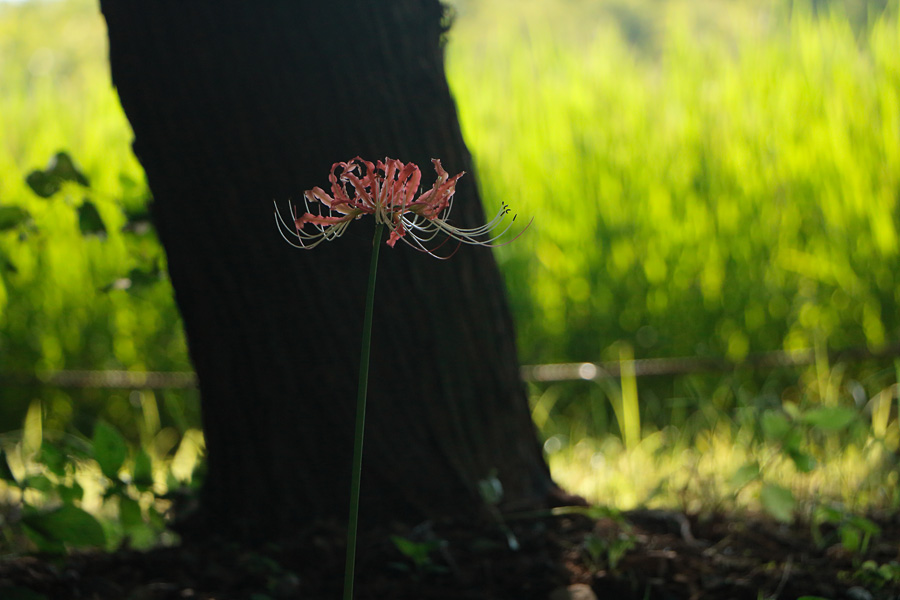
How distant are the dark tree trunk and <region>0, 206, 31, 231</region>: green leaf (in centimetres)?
27

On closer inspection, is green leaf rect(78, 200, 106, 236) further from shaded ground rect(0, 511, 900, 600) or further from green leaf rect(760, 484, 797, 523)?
green leaf rect(760, 484, 797, 523)

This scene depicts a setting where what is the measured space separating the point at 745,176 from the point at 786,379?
0.74m

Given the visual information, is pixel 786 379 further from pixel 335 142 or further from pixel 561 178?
pixel 335 142

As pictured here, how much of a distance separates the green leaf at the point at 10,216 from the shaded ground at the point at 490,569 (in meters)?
0.56

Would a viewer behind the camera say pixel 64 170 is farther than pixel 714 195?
No

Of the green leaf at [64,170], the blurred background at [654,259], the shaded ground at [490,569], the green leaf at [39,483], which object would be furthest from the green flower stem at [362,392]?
the blurred background at [654,259]

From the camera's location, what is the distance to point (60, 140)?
3588 mm

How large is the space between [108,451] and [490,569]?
60cm

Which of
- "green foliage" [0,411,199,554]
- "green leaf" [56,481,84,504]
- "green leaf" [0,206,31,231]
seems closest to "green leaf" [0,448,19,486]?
"green foliage" [0,411,199,554]

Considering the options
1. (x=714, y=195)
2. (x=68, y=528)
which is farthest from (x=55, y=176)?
(x=714, y=195)

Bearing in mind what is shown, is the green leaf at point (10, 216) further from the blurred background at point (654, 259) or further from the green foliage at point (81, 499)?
the blurred background at point (654, 259)

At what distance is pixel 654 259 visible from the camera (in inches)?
112

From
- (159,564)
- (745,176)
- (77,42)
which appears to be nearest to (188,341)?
(159,564)

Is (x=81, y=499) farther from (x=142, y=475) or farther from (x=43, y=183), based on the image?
(x=43, y=183)
